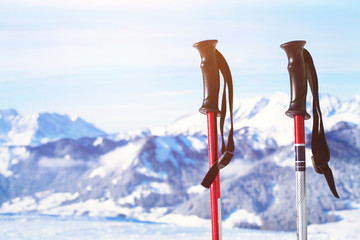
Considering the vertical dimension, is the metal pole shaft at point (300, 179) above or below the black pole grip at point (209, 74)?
below

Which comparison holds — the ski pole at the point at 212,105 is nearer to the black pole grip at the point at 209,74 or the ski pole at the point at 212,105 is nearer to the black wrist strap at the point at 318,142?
the black pole grip at the point at 209,74

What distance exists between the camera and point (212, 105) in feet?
5.96

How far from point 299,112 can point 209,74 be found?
0.96 feet

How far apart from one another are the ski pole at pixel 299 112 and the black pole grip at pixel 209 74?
21cm

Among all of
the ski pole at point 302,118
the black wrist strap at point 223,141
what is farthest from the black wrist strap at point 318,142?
the black wrist strap at point 223,141

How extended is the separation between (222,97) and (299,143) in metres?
0.27

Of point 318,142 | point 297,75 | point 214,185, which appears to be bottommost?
point 214,185

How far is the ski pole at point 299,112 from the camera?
1.79m

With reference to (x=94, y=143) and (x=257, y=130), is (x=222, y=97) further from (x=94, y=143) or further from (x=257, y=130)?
(x=94, y=143)

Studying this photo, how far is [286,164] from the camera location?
3.11 metres

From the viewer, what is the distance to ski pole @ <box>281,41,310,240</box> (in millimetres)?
1791

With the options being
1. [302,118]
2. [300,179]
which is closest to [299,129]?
[302,118]

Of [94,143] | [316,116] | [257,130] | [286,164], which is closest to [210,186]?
[316,116]

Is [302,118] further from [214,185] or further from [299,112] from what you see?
[214,185]
